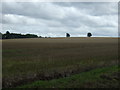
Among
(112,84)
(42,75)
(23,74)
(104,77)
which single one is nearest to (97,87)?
(112,84)

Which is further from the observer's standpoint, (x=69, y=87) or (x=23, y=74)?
(x=23, y=74)

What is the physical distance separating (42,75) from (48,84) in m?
2.15

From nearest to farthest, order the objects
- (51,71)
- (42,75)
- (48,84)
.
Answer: (48,84)
(42,75)
(51,71)

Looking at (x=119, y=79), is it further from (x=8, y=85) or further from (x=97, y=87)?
(x=8, y=85)

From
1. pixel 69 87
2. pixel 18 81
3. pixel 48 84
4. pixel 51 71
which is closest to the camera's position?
pixel 69 87

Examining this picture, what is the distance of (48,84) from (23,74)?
8.68 feet

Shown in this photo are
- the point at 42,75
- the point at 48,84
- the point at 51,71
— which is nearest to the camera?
the point at 48,84

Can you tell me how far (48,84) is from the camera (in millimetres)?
8969

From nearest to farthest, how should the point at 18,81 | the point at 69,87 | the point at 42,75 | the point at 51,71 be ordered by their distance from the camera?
the point at 69,87
the point at 18,81
the point at 42,75
the point at 51,71

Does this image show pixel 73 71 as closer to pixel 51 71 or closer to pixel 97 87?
pixel 51 71

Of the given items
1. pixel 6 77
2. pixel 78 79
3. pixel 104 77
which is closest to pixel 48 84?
pixel 78 79

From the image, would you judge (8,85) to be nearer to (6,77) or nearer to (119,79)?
(6,77)

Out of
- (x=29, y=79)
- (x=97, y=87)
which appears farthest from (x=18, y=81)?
(x=97, y=87)

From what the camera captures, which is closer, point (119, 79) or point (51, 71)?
point (119, 79)
